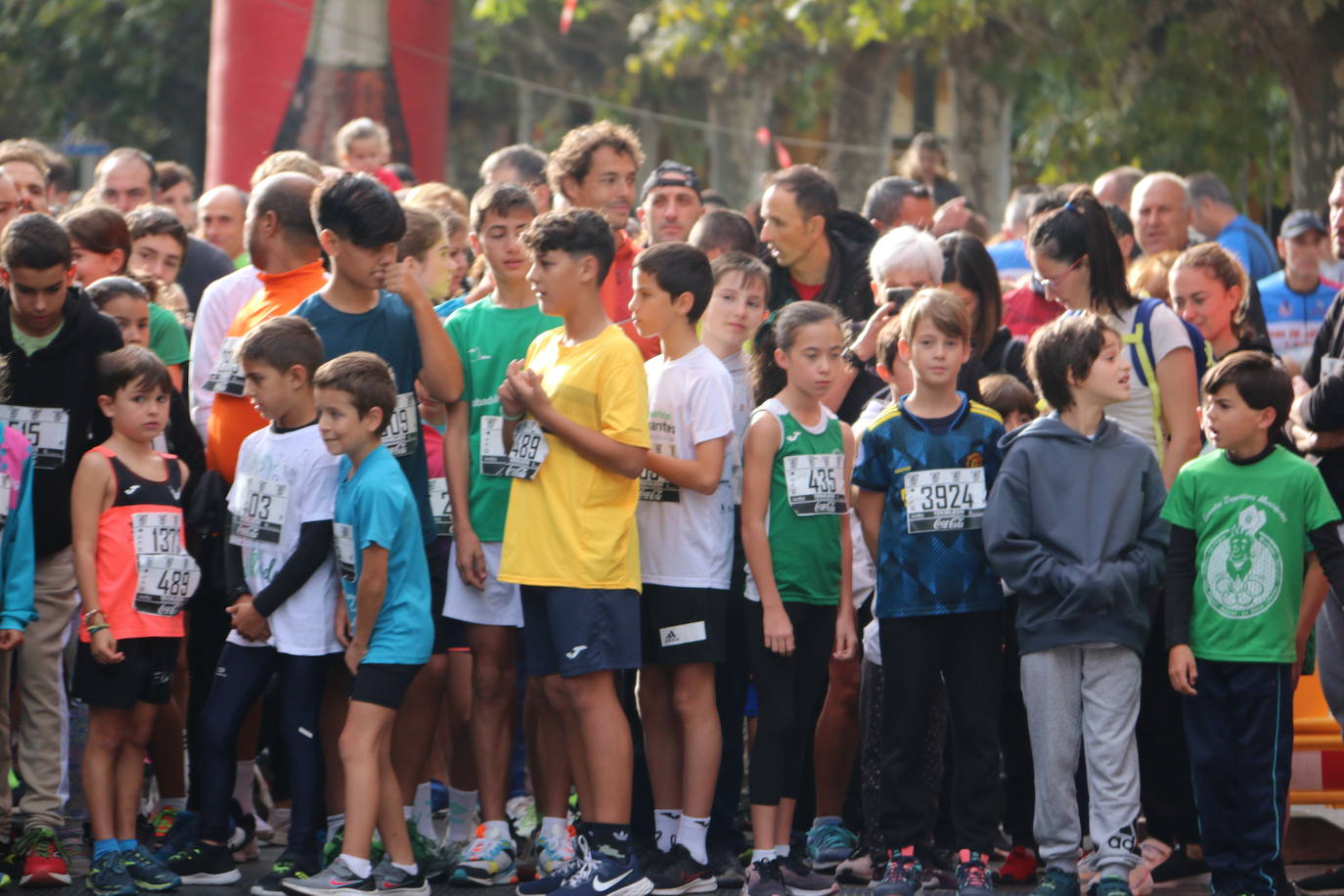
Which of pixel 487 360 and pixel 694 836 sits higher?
pixel 487 360

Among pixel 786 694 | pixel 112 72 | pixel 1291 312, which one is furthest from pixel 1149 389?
pixel 112 72

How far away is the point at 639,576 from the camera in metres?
6.34

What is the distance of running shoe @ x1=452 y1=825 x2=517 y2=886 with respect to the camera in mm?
6473

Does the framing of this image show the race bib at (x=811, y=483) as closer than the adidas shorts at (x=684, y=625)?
No

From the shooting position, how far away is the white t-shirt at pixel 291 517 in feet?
20.8

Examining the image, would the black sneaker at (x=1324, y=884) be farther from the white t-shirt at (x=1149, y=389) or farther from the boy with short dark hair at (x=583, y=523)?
the boy with short dark hair at (x=583, y=523)

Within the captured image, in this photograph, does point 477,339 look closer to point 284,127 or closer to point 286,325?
point 286,325

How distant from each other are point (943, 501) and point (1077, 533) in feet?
1.40

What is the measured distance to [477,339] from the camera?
6805 mm

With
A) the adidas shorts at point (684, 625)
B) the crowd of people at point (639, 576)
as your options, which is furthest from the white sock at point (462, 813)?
the adidas shorts at point (684, 625)

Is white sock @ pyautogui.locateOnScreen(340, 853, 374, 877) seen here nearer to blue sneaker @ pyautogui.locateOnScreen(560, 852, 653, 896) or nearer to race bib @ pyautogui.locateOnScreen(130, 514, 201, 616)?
blue sneaker @ pyautogui.locateOnScreen(560, 852, 653, 896)

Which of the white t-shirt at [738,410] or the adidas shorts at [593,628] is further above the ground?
the white t-shirt at [738,410]

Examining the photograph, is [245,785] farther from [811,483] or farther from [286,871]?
[811,483]

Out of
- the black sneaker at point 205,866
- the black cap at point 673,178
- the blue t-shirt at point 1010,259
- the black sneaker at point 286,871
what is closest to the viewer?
the black sneaker at point 286,871
